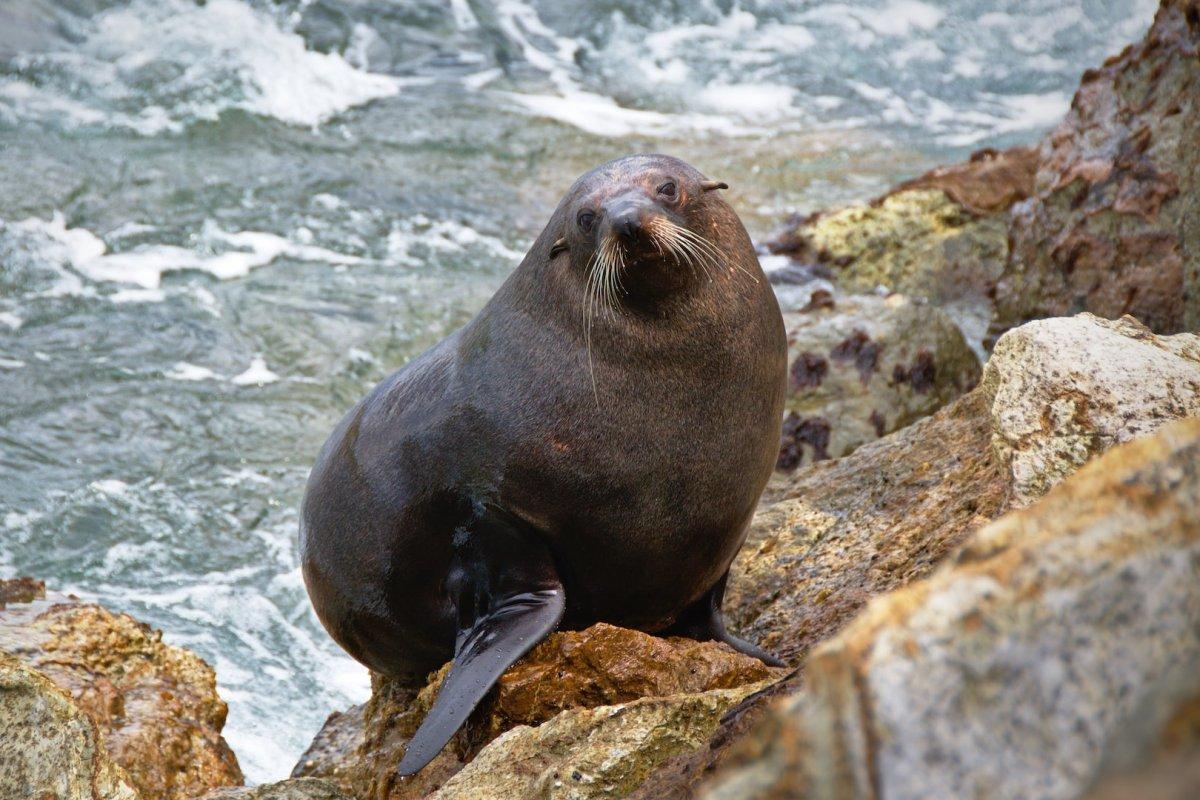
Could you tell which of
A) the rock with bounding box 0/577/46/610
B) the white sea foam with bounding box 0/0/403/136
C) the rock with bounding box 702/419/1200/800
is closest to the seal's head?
the rock with bounding box 0/577/46/610

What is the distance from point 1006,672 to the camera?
1332 millimetres

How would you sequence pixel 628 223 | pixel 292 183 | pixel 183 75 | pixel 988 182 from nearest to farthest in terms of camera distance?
1. pixel 628 223
2. pixel 988 182
3. pixel 292 183
4. pixel 183 75

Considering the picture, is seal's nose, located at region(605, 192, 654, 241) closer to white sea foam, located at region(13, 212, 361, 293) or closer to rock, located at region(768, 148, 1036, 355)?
rock, located at region(768, 148, 1036, 355)

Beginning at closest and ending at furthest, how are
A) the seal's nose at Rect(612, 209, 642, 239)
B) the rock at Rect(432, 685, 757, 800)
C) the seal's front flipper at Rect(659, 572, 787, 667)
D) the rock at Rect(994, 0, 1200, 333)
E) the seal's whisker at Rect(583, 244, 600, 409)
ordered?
the rock at Rect(432, 685, 757, 800) → the seal's nose at Rect(612, 209, 642, 239) → the seal's whisker at Rect(583, 244, 600, 409) → the seal's front flipper at Rect(659, 572, 787, 667) → the rock at Rect(994, 0, 1200, 333)

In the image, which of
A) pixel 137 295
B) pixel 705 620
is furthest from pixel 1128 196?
pixel 137 295

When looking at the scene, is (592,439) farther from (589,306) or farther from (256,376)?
(256,376)

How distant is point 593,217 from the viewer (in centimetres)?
457

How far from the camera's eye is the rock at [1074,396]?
3523 millimetres

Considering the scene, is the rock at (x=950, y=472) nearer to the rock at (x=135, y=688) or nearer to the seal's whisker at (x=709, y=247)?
the seal's whisker at (x=709, y=247)

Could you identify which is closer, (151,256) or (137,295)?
(137,295)

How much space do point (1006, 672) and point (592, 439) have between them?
123 inches

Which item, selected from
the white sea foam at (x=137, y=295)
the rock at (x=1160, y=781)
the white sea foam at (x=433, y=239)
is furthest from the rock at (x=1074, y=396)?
the white sea foam at (x=137, y=295)

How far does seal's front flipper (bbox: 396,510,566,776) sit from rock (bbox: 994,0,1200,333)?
3216 mm

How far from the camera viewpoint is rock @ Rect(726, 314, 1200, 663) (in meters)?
3.59
